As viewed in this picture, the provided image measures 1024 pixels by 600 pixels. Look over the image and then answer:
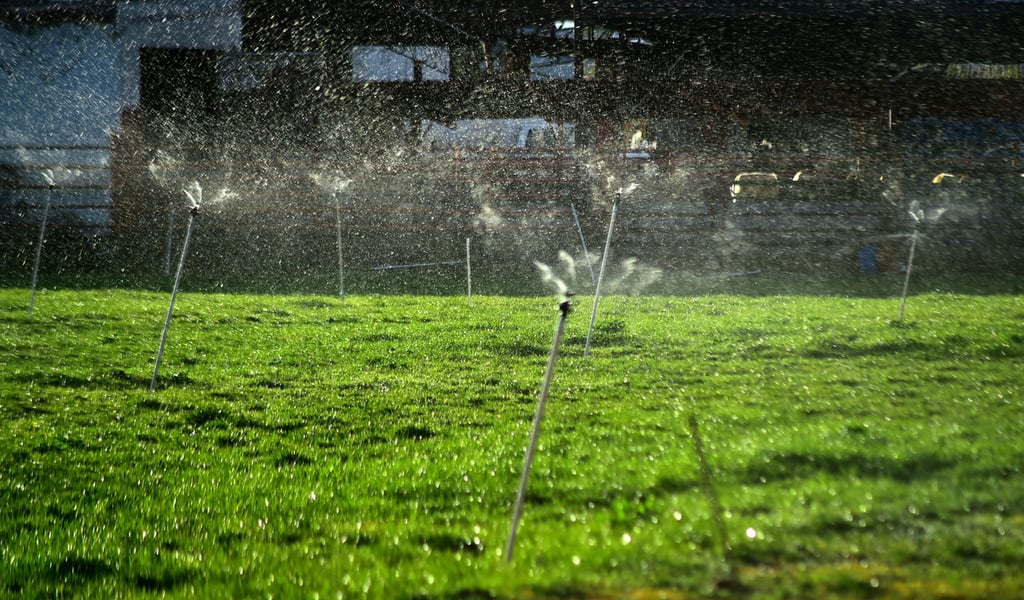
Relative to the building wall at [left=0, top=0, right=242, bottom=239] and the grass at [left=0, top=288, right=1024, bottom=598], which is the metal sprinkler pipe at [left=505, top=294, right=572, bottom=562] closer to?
the grass at [left=0, top=288, right=1024, bottom=598]

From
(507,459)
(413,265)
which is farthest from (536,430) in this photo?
(413,265)

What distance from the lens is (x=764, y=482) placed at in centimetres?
473

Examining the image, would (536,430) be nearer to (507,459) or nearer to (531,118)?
(507,459)

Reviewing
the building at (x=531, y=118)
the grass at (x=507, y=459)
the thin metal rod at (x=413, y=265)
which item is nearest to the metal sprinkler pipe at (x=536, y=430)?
the grass at (x=507, y=459)

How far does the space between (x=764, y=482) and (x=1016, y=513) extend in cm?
108

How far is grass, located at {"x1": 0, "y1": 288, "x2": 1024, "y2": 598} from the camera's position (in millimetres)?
3842

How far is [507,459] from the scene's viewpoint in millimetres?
5699

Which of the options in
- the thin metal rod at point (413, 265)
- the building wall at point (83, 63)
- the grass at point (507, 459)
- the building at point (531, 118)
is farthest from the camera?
the building wall at point (83, 63)

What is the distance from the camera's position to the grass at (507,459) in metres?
3.84

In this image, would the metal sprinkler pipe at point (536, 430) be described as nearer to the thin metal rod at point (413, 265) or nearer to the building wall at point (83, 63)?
the thin metal rod at point (413, 265)

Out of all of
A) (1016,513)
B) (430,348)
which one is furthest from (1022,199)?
(1016,513)

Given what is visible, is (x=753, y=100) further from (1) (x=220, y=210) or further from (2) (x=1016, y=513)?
(2) (x=1016, y=513)

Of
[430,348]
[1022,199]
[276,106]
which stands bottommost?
[430,348]

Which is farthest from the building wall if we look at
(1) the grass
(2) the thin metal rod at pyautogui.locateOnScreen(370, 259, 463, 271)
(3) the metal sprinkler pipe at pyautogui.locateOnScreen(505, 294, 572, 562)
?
(3) the metal sprinkler pipe at pyautogui.locateOnScreen(505, 294, 572, 562)
